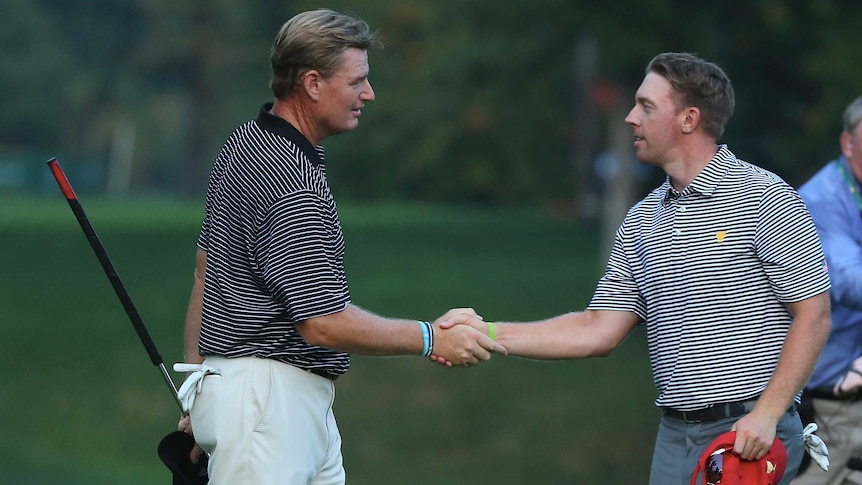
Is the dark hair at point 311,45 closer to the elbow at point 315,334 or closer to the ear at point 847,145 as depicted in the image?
the elbow at point 315,334

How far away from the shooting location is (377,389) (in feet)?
55.6

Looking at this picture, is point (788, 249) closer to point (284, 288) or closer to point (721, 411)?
point (721, 411)

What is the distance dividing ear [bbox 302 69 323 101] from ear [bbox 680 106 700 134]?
131 centimetres

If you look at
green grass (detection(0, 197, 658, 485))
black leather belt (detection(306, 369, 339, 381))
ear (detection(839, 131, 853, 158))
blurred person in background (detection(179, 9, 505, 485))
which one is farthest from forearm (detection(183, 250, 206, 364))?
green grass (detection(0, 197, 658, 485))

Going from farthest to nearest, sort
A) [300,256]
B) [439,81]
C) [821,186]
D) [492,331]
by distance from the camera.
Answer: [439,81]
[821,186]
[492,331]
[300,256]

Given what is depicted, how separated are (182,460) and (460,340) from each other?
1.07 metres

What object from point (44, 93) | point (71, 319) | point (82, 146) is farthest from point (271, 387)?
point (82, 146)

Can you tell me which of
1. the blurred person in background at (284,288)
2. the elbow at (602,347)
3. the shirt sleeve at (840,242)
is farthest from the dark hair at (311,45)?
the shirt sleeve at (840,242)

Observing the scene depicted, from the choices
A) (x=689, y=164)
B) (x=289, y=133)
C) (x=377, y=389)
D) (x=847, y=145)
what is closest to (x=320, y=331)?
(x=289, y=133)

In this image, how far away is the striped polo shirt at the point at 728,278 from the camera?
16.3ft

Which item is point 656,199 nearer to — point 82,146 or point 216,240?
point 216,240

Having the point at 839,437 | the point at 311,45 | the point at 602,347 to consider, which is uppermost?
the point at 311,45

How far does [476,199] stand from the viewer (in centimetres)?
5847

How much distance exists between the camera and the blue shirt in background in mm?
6059
